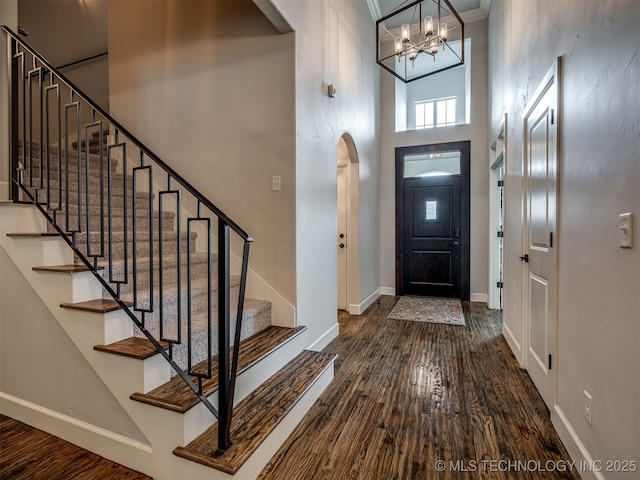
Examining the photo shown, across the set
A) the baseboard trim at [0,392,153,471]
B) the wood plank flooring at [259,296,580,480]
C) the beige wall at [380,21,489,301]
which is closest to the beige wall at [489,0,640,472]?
the wood plank flooring at [259,296,580,480]

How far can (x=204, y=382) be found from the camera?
170 cm

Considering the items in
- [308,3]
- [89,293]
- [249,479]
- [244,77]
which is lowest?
[249,479]

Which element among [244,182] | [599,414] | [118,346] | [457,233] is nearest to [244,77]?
[244,182]

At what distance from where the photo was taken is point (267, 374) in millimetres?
2154

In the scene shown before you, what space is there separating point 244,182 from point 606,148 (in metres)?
2.28

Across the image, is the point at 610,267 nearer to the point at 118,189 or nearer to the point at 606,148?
the point at 606,148

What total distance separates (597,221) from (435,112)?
4.96 meters

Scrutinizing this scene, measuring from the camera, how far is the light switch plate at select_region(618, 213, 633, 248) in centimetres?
116

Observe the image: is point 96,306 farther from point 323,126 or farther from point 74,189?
point 323,126

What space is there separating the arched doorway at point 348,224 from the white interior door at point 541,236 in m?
2.12

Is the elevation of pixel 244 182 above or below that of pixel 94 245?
above

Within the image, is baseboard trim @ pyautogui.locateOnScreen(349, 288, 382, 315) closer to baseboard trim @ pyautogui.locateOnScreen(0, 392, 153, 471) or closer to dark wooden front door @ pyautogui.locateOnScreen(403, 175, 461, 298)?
dark wooden front door @ pyautogui.locateOnScreen(403, 175, 461, 298)

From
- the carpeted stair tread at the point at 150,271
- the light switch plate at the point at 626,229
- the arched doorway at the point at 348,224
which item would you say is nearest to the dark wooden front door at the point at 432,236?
the arched doorway at the point at 348,224

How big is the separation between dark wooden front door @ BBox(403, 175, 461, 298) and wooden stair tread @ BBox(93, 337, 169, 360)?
15.1 feet
